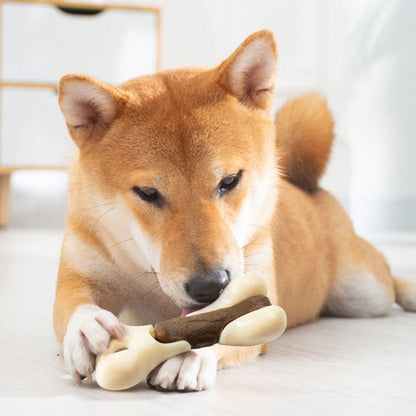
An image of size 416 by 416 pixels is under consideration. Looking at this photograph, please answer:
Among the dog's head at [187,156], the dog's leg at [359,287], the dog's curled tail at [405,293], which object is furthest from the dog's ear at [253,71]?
the dog's curled tail at [405,293]

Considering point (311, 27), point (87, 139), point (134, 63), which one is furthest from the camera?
point (311, 27)

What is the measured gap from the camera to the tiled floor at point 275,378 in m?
1.08

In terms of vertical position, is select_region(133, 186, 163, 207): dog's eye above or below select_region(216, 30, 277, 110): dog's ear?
below

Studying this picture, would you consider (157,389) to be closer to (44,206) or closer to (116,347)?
(116,347)

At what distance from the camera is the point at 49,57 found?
4.74 meters

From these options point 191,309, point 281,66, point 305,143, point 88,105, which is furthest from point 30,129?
point 191,309

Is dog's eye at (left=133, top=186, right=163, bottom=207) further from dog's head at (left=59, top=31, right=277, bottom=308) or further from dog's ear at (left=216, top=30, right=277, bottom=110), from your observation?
dog's ear at (left=216, top=30, right=277, bottom=110)

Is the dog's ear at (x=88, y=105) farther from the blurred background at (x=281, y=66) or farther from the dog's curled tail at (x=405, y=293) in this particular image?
the blurred background at (x=281, y=66)

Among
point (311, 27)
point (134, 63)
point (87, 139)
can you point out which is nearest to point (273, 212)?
point (87, 139)

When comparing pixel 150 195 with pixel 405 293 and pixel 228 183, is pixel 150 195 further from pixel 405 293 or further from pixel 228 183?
pixel 405 293

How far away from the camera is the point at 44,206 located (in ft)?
17.7

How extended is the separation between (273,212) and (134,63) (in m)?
3.42

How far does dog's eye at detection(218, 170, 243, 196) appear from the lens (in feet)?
4.22

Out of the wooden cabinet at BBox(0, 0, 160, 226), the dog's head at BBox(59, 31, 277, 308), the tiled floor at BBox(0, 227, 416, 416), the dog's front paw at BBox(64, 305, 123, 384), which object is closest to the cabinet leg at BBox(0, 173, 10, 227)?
the wooden cabinet at BBox(0, 0, 160, 226)
